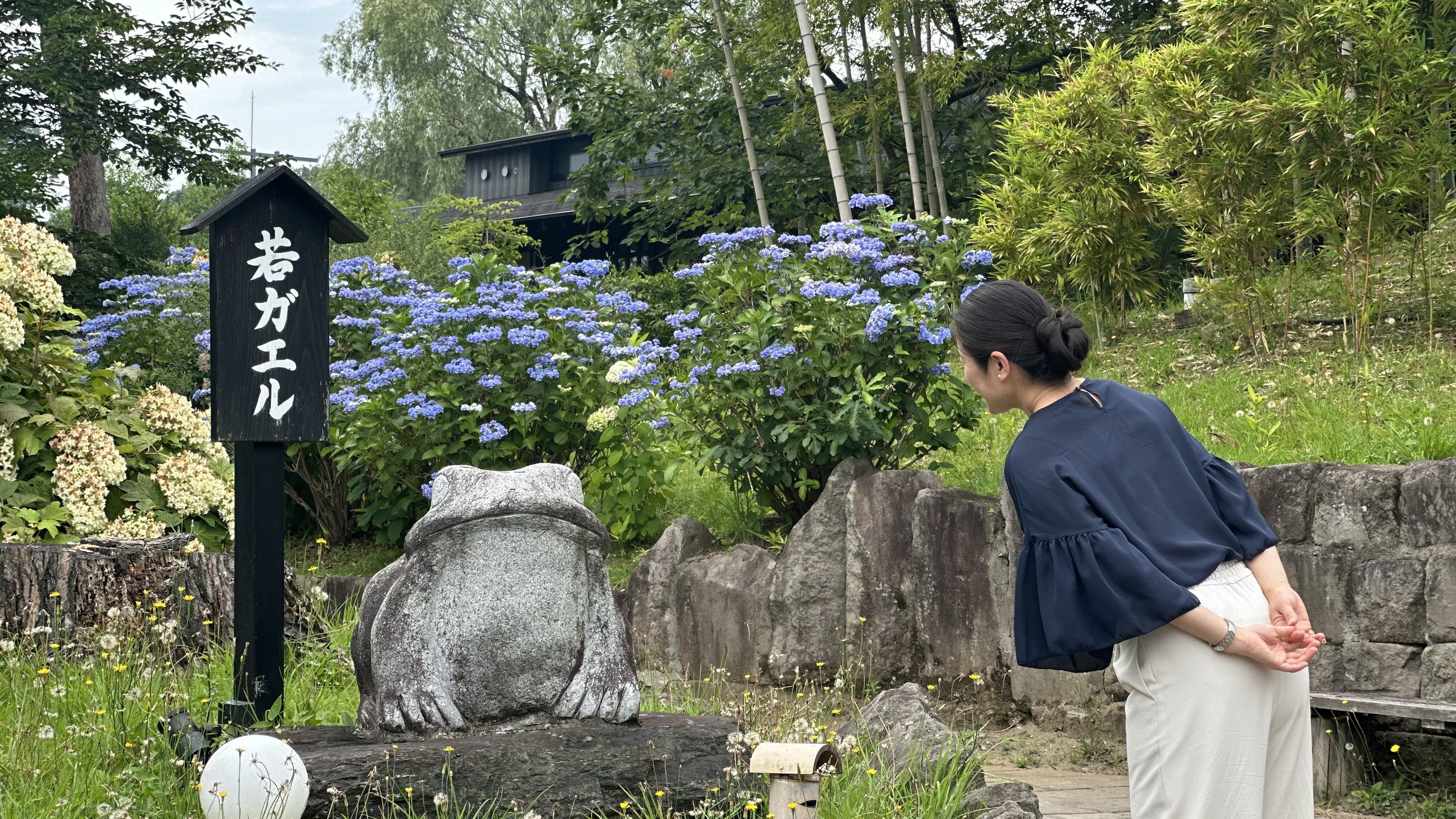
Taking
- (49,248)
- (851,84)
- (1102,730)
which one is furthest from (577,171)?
(1102,730)

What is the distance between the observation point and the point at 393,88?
80.8 ft

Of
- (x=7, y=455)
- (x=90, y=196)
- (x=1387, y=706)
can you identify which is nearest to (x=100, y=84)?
(x=90, y=196)

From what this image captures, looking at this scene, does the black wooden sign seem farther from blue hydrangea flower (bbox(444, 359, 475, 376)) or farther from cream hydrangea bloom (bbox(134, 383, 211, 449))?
cream hydrangea bloom (bbox(134, 383, 211, 449))

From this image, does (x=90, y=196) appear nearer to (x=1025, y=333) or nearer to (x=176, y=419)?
(x=176, y=419)

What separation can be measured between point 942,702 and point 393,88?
21783 mm

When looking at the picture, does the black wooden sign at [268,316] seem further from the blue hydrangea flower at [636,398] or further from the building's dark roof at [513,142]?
the building's dark roof at [513,142]

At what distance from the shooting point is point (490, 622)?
3.49m

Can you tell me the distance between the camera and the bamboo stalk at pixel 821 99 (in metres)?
10.7

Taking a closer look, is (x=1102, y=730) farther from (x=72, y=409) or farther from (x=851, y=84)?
(x=851, y=84)

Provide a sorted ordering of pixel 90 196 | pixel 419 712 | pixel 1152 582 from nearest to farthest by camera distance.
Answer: pixel 1152 582 < pixel 419 712 < pixel 90 196

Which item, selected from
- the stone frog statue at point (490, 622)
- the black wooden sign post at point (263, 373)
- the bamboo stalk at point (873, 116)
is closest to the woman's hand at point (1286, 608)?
the stone frog statue at point (490, 622)

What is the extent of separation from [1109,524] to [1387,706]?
2859 millimetres

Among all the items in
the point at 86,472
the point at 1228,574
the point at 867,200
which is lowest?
the point at 1228,574

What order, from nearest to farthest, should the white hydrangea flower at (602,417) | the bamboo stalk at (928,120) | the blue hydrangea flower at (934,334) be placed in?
1. the blue hydrangea flower at (934,334)
2. the white hydrangea flower at (602,417)
3. the bamboo stalk at (928,120)
